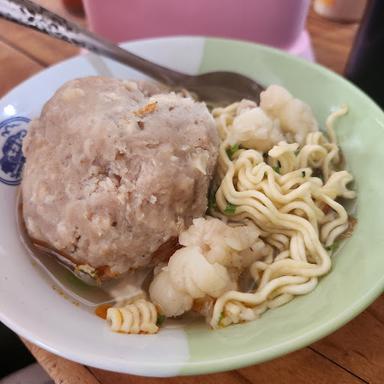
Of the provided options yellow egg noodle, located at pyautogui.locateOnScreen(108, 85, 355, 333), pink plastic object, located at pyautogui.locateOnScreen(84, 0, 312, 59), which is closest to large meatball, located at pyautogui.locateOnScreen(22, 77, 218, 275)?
yellow egg noodle, located at pyautogui.locateOnScreen(108, 85, 355, 333)

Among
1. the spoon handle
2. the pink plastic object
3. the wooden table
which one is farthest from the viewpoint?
the pink plastic object

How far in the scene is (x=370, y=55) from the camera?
1.16 meters

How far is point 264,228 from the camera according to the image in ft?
2.98

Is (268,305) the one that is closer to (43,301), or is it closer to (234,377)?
(234,377)

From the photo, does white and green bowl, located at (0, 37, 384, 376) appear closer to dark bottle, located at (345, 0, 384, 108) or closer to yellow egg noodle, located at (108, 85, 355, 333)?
yellow egg noodle, located at (108, 85, 355, 333)

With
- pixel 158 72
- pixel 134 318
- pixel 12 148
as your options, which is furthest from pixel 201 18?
pixel 134 318

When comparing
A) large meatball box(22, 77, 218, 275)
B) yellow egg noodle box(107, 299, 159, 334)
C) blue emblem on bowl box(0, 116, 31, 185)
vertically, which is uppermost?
large meatball box(22, 77, 218, 275)

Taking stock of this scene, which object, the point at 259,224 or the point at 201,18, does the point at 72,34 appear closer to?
the point at 201,18

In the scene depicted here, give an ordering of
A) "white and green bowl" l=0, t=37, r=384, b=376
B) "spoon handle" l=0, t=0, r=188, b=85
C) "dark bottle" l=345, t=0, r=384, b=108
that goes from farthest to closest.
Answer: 1. "dark bottle" l=345, t=0, r=384, b=108
2. "spoon handle" l=0, t=0, r=188, b=85
3. "white and green bowl" l=0, t=37, r=384, b=376

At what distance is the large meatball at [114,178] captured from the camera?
0.77 meters

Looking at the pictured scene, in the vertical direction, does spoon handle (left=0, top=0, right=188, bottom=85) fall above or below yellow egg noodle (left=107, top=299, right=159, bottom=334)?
above

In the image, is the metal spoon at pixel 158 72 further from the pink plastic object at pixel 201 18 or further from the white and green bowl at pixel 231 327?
the pink plastic object at pixel 201 18

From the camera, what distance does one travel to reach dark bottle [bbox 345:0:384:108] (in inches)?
43.4

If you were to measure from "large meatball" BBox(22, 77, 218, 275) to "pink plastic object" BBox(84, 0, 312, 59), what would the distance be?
1.60 ft
